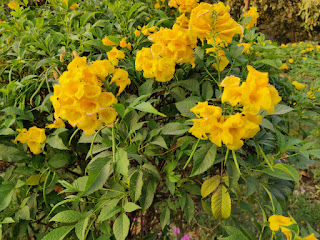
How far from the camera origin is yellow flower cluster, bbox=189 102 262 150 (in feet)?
2.03

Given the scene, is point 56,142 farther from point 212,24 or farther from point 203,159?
point 212,24

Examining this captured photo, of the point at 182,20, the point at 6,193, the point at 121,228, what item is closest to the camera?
the point at 121,228

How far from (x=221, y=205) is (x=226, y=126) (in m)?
0.30

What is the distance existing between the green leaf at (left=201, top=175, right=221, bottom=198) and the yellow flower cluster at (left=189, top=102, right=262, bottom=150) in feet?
0.67

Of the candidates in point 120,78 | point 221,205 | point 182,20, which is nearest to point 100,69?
point 120,78

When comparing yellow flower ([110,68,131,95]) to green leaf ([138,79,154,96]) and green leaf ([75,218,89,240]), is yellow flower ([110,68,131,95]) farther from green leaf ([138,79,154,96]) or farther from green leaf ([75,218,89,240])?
green leaf ([75,218,89,240])

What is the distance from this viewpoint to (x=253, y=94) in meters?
0.62

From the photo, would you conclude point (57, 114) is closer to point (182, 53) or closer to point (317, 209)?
point (182, 53)

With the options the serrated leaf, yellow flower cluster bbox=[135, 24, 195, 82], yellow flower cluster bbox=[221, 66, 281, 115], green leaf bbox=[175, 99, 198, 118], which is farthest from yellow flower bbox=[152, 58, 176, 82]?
the serrated leaf

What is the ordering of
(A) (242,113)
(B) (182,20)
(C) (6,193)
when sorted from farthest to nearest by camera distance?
(B) (182,20) < (C) (6,193) < (A) (242,113)

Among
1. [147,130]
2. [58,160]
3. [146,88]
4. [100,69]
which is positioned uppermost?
[100,69]

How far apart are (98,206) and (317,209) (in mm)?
2330

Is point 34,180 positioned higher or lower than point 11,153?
lower

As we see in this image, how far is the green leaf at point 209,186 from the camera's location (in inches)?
31.1
